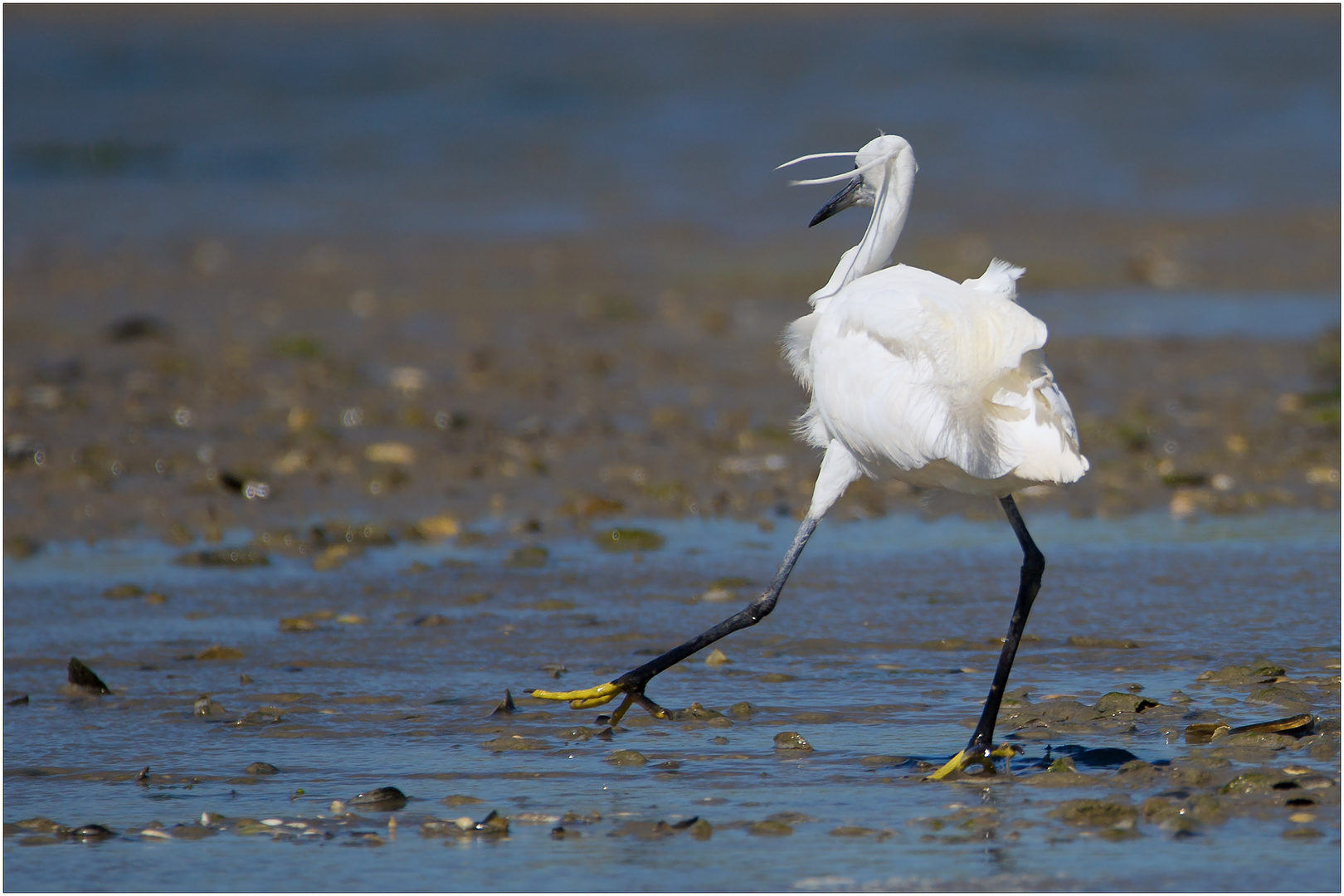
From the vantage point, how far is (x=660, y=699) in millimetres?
4996

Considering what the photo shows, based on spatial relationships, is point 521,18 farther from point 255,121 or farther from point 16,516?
point 16,516

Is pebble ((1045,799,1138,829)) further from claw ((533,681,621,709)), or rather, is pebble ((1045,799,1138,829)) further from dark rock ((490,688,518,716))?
dark rock ((490,688,518,716))

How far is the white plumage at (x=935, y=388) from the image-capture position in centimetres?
421

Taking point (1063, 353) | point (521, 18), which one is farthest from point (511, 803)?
point (521, 18)

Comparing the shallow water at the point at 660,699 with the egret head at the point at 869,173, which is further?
the egret head at the point at 869,173

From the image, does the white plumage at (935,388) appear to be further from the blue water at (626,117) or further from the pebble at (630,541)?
the blue water at (626,117)

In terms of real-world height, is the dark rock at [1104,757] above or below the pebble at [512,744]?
below

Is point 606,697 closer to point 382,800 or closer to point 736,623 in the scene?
point 736,623

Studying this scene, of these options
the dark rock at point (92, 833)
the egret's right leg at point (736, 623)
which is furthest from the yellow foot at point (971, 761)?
the dark rock at point (92, 833)

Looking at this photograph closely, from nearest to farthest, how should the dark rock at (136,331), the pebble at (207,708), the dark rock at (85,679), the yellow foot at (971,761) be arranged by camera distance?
the yellow foot at (971,761) < the pebble at (207,708) < the dark rock at (85,679) < the dark rock at (136,331)

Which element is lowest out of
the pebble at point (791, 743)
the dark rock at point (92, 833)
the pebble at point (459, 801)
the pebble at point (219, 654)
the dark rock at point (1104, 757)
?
the dark rock at point (92, 833)

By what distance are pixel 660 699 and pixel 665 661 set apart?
23 cm

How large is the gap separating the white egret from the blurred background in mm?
2388

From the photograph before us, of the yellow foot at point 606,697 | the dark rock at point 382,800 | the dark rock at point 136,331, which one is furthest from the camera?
the dark rock at point 136,331
